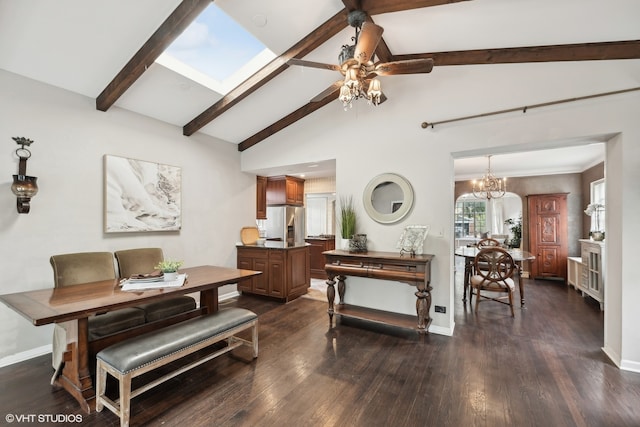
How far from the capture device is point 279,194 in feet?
19.2

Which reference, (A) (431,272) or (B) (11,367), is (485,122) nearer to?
(A) (431,272)

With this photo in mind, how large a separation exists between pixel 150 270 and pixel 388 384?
9.56ft

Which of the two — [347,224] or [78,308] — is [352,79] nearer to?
[347,224]

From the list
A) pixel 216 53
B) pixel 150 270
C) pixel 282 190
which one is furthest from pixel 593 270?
pixel 150 270

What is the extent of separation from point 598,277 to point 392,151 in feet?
12.7

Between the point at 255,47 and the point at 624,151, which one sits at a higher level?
the point at 255,47

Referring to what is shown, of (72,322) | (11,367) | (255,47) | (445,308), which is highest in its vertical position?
(255,47)

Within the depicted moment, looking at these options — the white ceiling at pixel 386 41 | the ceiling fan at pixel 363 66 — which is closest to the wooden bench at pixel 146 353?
the ceiling fan at pixel 363 66

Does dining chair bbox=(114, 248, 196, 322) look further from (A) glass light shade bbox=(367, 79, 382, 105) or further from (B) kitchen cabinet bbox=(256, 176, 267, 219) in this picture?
(A) glass light shade bbox=(367, 79, 382, 105)

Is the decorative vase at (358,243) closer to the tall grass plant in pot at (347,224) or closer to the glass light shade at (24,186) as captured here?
the tall grass plant in pot at (347,224)

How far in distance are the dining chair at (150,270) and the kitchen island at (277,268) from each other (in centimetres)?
159

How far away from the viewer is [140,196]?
3.64 meters

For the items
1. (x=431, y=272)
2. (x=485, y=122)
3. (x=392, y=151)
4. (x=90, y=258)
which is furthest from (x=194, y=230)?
(x=485, y=122)

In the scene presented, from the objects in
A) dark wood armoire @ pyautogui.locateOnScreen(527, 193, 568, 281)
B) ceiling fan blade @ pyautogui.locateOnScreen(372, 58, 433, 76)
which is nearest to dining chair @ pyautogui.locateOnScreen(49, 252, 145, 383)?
ceiling fan blade @ pyautogui.locateOnScreen(372, 58, 433, 76)
